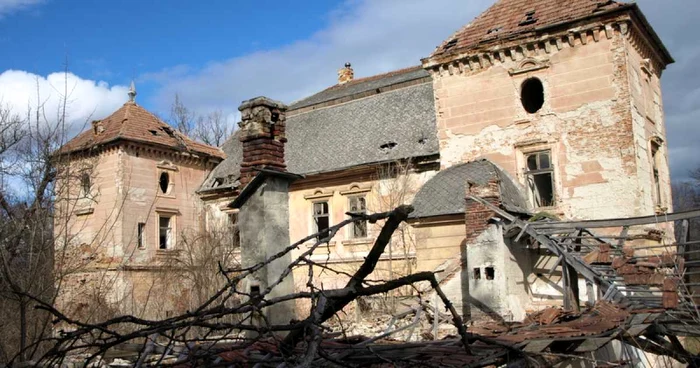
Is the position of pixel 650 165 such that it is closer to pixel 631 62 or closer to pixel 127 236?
pixel 631 62

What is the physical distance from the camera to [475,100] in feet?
60.1

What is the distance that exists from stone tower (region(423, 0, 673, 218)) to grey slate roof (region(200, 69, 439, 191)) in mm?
2570

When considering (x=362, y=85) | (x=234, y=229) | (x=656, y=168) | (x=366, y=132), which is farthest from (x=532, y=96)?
(x=234, y=229)

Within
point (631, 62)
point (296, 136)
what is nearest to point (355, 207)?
point (296, 136)

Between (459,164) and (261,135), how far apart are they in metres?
7.97

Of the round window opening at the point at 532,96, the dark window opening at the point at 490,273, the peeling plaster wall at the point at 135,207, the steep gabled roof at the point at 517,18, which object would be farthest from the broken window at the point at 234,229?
the dark window opening at the point at 490,273

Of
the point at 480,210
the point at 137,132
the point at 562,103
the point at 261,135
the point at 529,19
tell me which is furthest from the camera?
the point at 137,132

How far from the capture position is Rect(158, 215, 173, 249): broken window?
84.6 feet

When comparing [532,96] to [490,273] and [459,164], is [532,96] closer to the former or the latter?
[459,164]

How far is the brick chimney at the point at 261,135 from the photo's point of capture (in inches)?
424

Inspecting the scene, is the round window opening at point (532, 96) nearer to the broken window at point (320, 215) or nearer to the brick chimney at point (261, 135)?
the broken window at point (320, 215)

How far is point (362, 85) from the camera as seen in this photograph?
92.5 ft

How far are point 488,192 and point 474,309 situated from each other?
8.27ft

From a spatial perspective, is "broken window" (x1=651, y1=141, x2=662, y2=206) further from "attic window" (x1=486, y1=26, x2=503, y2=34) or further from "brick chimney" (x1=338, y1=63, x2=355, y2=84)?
"brick chimney" (x1=338, y1=63, x2=355, y2=84)
